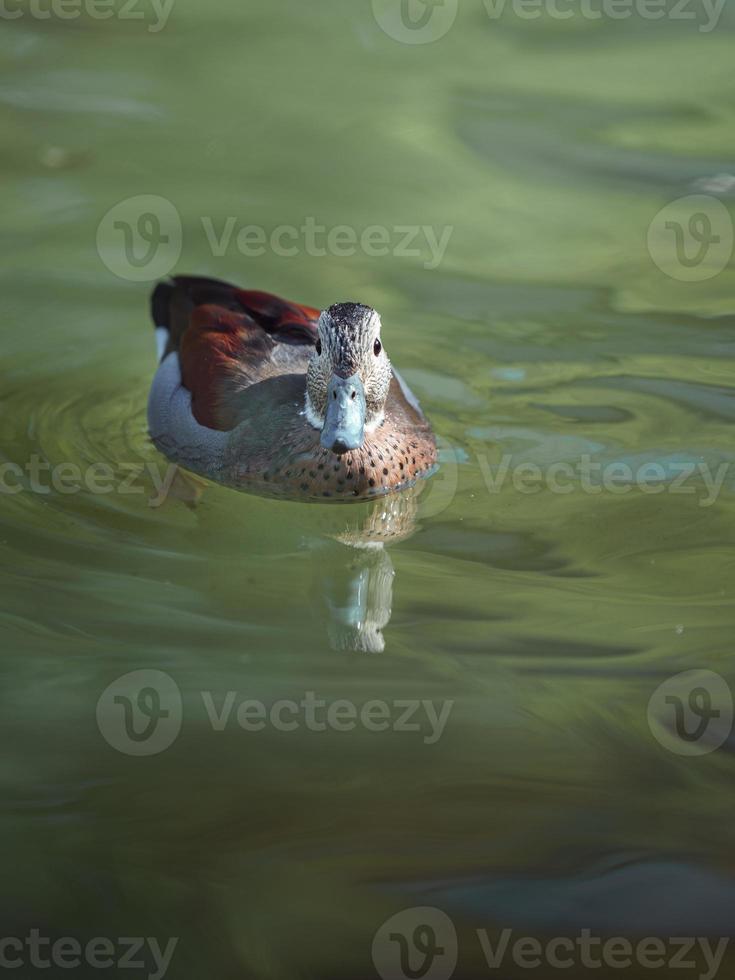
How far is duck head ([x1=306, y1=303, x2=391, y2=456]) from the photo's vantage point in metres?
7.02

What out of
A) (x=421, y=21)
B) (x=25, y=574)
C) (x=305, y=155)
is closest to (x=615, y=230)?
(x=305, y=155)

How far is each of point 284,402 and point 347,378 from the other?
83cm

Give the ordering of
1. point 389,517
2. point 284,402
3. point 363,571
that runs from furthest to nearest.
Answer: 1. point 284,402
2. point 389,517
3. point 363,571

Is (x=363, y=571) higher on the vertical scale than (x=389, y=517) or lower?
lower

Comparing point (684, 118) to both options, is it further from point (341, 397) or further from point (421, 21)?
point (341, 397)

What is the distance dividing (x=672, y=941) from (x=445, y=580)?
2433mm

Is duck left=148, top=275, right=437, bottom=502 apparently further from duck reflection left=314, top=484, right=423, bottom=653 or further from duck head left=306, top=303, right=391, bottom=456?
duck reflection left=314, top=484, right=423, bottom=653

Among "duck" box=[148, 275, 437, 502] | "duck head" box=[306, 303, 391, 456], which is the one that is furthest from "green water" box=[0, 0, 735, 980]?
"duck head" box=[306, 303, 391, 456]

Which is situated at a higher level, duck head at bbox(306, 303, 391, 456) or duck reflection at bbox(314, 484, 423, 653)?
duck head at bbox(306, 303, 391, 456)

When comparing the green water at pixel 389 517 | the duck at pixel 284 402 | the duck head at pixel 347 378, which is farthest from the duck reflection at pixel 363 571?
the duck head at pixel 347 378

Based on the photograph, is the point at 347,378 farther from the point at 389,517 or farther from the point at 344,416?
the point at 389,517

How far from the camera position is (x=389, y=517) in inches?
297

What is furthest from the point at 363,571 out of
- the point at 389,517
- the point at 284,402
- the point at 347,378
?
the point at 284,402

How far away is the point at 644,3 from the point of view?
1363 cm
